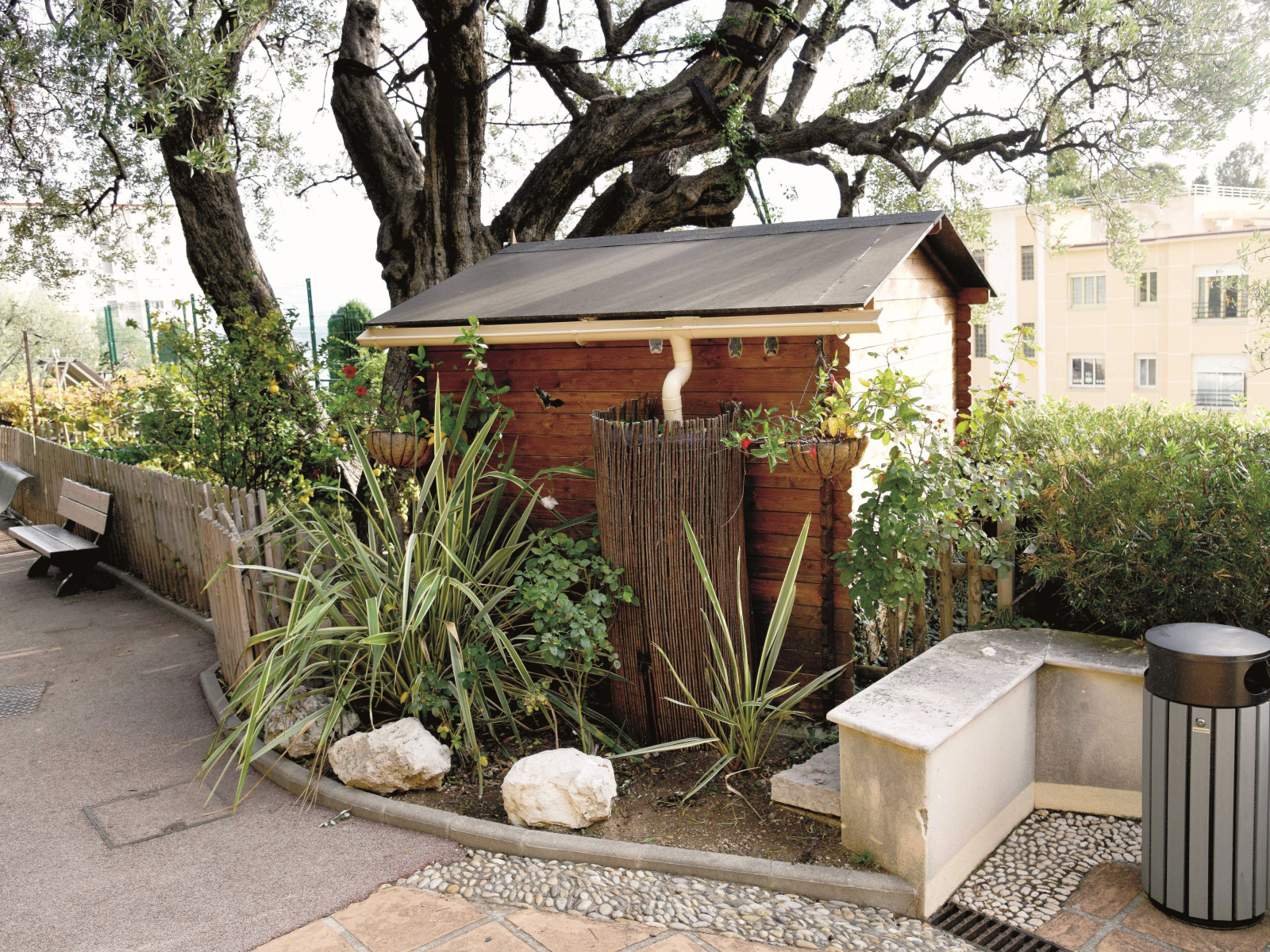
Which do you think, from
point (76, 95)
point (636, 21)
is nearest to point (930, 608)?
point (636, 21)

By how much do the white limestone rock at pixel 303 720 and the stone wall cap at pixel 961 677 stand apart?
2431 mm

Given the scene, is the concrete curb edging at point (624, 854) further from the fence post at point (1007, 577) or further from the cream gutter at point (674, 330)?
the cream gutter at point (674, 330)

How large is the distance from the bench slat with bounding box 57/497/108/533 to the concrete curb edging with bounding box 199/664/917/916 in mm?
4882

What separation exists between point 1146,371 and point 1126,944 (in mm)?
38530

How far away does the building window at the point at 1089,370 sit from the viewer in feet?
123

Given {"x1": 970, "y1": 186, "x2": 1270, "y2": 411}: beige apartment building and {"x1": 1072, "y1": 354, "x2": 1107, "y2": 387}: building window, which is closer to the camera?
{"x1": 970, "y1": 186, "x2": 1270, "y2": 411}: beige apartment building

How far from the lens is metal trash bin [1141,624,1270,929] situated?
3.07 m

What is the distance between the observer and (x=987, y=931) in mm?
3225

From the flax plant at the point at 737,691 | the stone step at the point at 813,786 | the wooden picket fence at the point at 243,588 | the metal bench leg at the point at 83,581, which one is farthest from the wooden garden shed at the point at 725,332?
the metal bench leg at the point at 83,581

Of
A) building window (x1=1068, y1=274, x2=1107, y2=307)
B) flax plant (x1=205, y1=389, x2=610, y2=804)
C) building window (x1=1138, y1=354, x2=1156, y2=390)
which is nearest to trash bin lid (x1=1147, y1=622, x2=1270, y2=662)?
flax plant (x1=205, y1=389, x2=610, y2=804)

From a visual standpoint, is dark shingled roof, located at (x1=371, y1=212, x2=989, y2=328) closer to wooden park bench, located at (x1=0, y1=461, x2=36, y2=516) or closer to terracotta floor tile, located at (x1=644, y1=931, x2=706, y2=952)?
terracotta floor tile, located at (x1=644, y1=931, x2=706, y2=952)

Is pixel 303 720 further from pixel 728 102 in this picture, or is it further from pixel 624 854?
pixel 728 102

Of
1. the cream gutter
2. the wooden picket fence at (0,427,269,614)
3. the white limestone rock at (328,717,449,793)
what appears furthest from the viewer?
the wooden picket fence at (0,427,269,614)

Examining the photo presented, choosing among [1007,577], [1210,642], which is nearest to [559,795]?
[1007,577]
